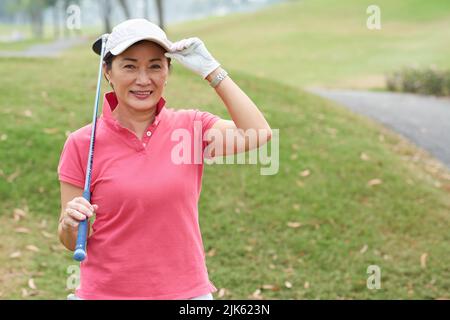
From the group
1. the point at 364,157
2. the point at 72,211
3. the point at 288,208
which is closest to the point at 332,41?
the point at 364,157

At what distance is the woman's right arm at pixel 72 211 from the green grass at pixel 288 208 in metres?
3.82

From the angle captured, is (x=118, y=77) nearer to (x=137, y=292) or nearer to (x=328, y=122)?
(x=137, y=292)

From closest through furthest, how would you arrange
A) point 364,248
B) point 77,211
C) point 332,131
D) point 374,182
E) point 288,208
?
point 77,211
point 364,248
point 288,208
point 374,182
point 332,131

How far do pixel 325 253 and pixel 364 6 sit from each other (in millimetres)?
46415

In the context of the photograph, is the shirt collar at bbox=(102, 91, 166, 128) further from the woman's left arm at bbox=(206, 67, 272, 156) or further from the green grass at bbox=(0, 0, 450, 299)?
the green grass at bbox=(0, 0, 450, 299)

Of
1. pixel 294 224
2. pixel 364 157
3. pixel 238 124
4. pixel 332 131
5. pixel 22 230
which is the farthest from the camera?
pixel 332 131

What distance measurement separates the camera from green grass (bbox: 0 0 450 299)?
7.14 metres

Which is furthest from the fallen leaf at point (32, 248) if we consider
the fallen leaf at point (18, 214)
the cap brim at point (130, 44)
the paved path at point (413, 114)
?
the paved path at point (413, 114)

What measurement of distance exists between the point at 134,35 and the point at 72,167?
2.01 ft

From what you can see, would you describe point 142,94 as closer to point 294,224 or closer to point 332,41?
point 294,224

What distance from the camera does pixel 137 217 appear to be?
117 inches

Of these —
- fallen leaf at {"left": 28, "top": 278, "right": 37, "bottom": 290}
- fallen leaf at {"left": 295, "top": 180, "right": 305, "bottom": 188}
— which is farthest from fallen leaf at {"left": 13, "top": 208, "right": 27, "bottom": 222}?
fallen leaf at {"left": 295, "top": 180, "right": 305, "bottom": 188}

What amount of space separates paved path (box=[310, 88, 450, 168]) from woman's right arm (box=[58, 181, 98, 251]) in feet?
28.3
